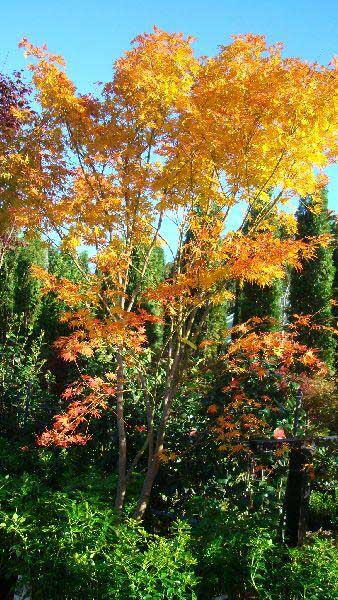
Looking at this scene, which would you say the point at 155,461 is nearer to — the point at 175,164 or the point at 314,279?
the point at 175,164

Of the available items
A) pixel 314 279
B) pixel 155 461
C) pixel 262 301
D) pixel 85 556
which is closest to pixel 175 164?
pixel 155 461

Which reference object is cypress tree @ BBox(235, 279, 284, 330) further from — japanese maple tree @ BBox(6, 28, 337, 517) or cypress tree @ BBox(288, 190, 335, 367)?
japanese maple tree @ BBox(6, 28, 337, 517)

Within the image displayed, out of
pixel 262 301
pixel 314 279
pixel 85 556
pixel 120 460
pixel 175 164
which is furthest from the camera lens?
pixel 314 279

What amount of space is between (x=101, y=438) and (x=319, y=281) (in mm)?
9621

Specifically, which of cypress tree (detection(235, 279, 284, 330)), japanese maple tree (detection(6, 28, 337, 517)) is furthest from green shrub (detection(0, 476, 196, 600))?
cypress tree (detection(235, 279, 284, 330))

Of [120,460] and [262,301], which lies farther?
[262,301]

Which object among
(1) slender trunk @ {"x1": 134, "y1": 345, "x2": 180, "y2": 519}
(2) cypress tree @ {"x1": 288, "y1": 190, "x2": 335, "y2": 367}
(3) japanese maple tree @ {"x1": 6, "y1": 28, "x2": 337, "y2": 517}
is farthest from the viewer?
(2) cypress tree @ {"x1": 288, "y1": 190, "x2": 335, "y2": 367}

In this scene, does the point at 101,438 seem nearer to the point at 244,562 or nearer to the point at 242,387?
the point at 242,387

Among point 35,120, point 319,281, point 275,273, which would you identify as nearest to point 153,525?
point 275,273

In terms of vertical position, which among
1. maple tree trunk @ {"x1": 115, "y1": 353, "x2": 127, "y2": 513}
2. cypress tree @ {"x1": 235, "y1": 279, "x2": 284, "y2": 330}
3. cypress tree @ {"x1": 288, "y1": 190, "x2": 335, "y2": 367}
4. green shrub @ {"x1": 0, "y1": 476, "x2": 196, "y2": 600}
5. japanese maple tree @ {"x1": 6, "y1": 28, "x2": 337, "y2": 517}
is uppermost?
cypress tree @ {"x1": 288, "y1": 190, "x2": 335, "y2": 367}

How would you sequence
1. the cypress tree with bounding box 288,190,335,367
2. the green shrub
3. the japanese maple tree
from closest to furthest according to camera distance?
the green shrub
the japanese maple tree
the cypress tree with bounding box 288,190,335,367

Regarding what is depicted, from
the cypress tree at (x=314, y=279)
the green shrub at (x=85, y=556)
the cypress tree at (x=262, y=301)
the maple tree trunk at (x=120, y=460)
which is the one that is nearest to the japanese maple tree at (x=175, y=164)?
the maple tree trunk at (x=120, y=460)

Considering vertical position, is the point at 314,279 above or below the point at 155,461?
above

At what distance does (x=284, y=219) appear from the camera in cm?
451
